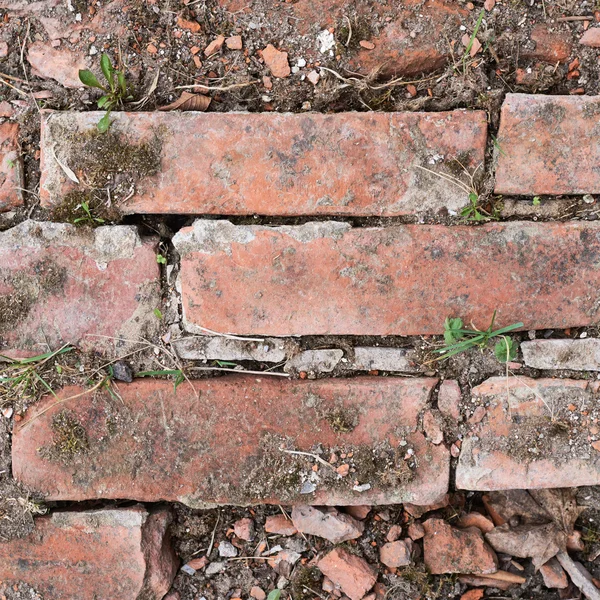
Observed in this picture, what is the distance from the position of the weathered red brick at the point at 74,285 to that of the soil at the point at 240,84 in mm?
23

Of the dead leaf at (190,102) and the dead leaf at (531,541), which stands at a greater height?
the dead leaf at (190,102)

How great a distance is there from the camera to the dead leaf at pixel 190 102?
62.3 inches

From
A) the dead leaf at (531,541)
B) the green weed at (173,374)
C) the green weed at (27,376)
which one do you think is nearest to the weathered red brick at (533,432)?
the dead leaf at (531,541)

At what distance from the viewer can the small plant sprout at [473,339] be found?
149cm

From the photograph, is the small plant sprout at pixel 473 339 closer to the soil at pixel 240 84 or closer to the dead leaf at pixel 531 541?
the soil at pixel 240 84

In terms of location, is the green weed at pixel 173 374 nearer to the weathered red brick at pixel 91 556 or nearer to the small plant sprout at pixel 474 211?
the weathered red brick at pixel 91 556

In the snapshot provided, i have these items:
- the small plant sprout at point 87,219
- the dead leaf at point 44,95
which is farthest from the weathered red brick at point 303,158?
the dead leaf at point 44,95

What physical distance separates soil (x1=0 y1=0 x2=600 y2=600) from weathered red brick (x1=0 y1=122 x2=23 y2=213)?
0.02m

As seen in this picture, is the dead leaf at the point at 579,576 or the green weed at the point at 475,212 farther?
the dead leaf at the point at 579,576

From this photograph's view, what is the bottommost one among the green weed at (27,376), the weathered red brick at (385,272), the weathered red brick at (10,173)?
the green weed at (27,376)

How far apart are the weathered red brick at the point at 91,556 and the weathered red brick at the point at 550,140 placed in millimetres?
1329

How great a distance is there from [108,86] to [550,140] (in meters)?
1.13

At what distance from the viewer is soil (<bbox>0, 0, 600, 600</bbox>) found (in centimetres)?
155

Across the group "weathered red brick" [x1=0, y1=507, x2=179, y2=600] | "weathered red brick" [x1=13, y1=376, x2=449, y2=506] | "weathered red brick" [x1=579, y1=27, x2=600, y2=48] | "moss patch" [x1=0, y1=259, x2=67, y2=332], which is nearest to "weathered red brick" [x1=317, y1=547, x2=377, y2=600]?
"weathered red brick" [x1=13, y1=376, x2=449, y2=506]
